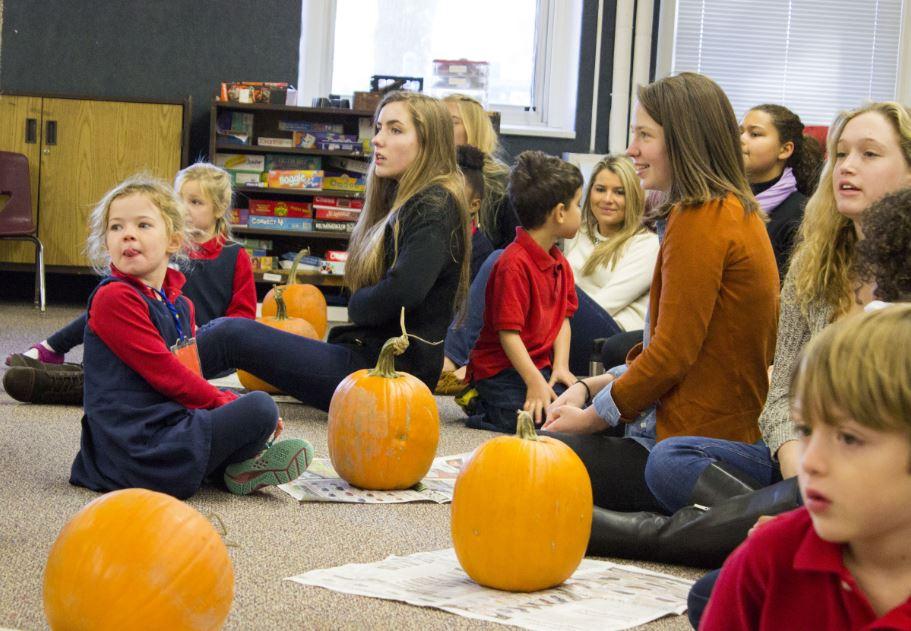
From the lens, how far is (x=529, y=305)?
3.59 meters

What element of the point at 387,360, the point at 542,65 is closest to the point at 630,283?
the point at 387,360

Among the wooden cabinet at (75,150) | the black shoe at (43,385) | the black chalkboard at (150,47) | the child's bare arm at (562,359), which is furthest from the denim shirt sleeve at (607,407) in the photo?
the black chalkboard at (150,47)

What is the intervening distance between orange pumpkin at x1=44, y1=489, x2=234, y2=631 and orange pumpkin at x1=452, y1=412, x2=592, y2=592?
1.63 feet

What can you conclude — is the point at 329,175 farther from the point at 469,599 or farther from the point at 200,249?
the point at 469,599

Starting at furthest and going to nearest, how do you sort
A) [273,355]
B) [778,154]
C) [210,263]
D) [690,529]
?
[778,154] < [210,263] < [273,355] < [690,529]

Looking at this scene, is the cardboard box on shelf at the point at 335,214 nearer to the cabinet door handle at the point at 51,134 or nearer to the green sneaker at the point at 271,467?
the cabinet door handle at the point at 51,134

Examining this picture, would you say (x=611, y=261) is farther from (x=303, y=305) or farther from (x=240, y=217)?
(x=240, y=217)

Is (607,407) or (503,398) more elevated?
(607,407)

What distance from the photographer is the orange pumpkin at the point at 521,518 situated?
188 centimetres

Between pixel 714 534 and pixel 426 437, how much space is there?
84 centimetres

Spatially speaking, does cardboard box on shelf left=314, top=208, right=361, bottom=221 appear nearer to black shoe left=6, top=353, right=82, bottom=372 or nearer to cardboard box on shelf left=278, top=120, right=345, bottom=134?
cardboard box on shelf left=278, top=120, right=345, bottom=134

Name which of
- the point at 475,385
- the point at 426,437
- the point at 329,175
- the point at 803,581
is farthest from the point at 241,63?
the point at 803,581

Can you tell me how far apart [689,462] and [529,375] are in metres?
1.36

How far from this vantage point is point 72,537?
1.51 metres
